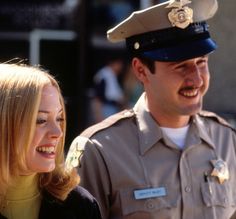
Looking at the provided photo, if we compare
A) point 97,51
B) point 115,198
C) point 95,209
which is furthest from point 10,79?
point 97,51

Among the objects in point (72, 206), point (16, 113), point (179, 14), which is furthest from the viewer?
point (179, 14)

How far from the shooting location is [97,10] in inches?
297

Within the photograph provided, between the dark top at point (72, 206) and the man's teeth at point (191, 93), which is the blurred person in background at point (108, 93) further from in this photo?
the dark top at point (72, 206)

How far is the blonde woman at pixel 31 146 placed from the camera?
2.63 m

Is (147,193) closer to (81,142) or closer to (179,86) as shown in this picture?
(81,142)

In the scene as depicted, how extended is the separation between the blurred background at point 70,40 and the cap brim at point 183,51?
3910mm

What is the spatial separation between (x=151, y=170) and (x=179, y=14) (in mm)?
627

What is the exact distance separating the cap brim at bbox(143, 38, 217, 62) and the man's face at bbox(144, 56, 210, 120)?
0.8 inches

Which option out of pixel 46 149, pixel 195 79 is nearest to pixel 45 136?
pixel 46 149

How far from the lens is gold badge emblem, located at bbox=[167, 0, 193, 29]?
3.30m

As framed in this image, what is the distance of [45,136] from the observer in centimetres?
269

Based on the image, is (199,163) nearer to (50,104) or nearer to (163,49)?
(163,49)

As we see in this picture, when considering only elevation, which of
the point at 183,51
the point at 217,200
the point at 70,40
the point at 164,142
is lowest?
Result: the point at 217,200

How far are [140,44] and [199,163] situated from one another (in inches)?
21.1
